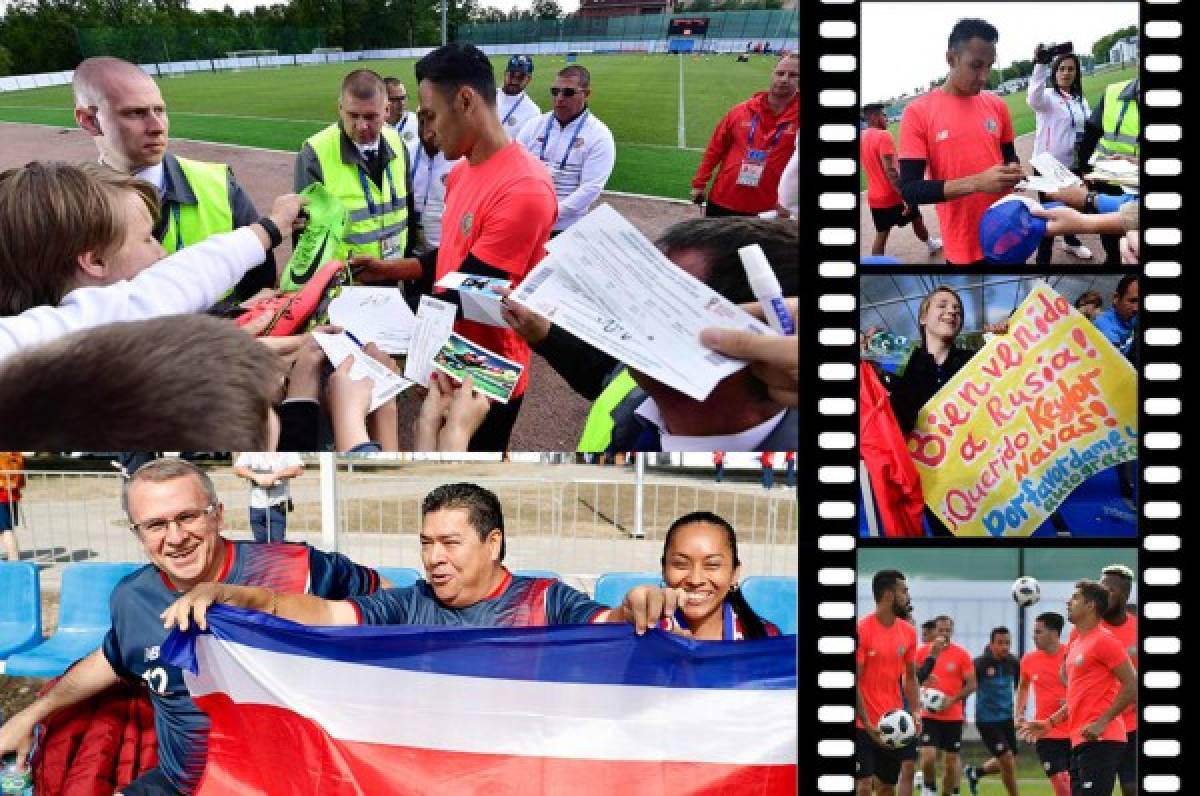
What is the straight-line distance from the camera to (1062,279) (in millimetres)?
4277

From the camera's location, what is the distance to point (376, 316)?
4.47 m

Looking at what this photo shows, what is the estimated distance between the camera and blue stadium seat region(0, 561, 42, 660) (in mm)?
4691

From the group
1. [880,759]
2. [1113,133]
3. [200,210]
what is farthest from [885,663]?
[200,210]

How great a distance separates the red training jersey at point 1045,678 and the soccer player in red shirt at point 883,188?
131 cm

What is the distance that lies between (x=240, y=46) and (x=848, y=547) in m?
2.43

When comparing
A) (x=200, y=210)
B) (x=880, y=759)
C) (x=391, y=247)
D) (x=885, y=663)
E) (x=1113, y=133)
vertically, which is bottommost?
(x=880, y=759)

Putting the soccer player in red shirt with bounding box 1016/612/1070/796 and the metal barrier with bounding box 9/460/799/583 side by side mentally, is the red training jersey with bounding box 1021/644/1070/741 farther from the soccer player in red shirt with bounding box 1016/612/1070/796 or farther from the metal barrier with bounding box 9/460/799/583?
the metal barrier with bounding box 9/460/799/583

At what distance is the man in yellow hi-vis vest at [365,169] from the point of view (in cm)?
441

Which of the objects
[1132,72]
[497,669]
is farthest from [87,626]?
[1132,72]

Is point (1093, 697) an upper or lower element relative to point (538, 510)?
lower

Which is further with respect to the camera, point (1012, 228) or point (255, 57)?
point (255, 57)

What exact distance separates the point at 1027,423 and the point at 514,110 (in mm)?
1810

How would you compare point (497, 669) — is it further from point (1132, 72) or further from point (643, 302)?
point (1132, 72)

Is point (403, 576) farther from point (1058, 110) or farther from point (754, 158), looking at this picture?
point (1058, 110)
